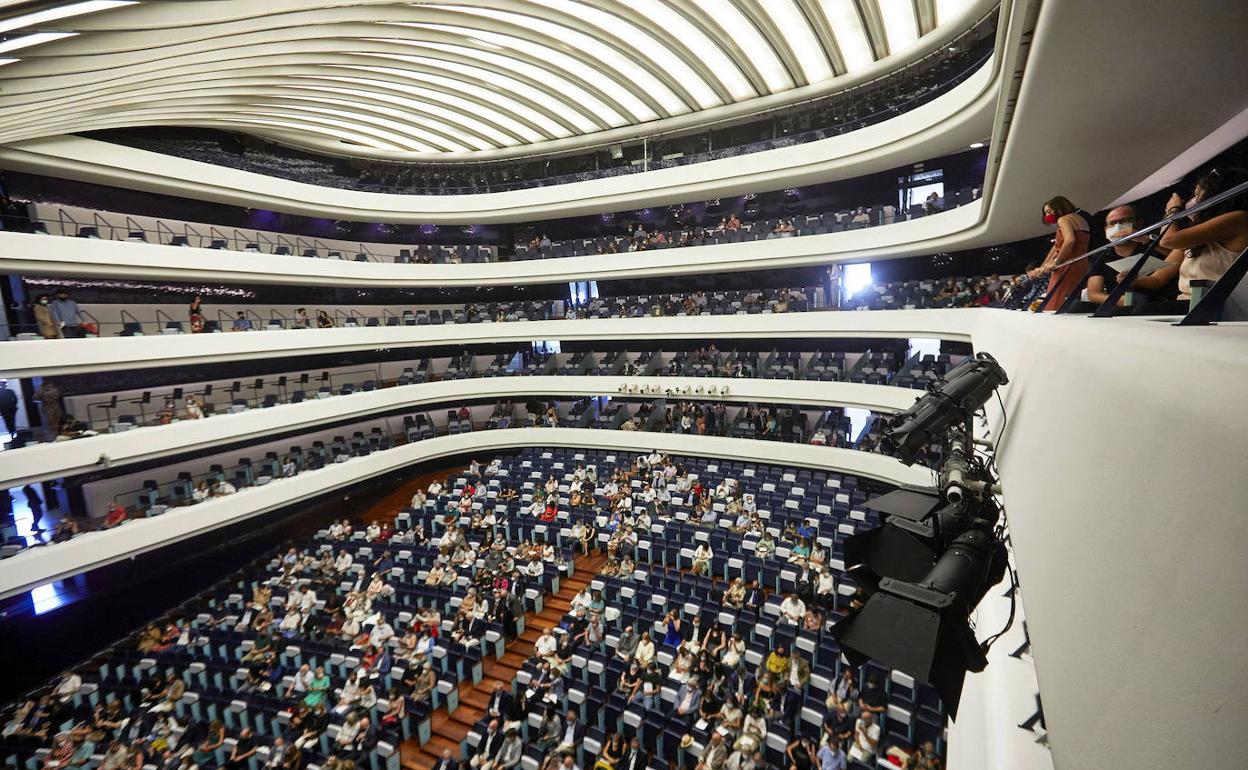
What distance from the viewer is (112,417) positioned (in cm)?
1439

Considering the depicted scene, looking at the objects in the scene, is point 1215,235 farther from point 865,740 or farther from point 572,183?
point 572,183

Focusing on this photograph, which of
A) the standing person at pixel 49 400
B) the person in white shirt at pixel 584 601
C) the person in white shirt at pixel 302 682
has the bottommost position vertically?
A: the person in white shirt at pixel 302 682

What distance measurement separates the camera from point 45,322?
11.8 meters

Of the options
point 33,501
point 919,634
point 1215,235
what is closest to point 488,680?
point 919,634

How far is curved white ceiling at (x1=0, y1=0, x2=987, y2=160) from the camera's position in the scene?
26.2 feet

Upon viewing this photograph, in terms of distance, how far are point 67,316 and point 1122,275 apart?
61.9ft

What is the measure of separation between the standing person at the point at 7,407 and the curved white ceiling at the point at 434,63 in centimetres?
557

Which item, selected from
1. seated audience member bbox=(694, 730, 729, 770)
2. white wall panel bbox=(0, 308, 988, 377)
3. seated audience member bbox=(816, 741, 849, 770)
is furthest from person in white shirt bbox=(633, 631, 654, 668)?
white wall panel bbox=(0, 308, 988, 377)

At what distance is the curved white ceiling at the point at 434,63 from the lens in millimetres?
7973

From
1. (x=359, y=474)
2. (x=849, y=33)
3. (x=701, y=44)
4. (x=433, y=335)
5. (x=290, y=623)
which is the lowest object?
(x=290, y=623)

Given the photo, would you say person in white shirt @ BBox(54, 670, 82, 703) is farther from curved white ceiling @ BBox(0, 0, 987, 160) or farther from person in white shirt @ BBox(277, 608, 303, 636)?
curved white ceiling @ BBox(0, 0, 987, 160)

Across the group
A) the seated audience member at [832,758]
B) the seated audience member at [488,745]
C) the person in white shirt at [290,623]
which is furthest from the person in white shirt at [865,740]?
the person in white shirt at [290,623]

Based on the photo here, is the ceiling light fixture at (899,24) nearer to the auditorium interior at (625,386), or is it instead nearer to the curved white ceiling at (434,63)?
the curved white ceiling at (434,63)

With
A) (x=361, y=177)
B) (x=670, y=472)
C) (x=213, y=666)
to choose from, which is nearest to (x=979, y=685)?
(x=670, y=472)
